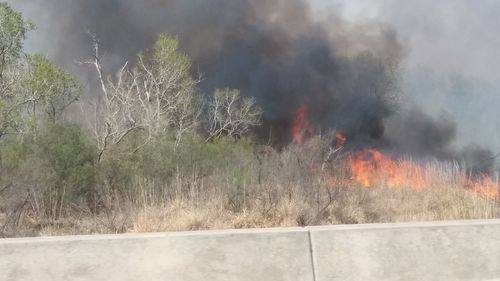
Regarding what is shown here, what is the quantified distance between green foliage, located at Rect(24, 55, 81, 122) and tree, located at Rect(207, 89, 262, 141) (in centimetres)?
745

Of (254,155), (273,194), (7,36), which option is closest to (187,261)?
(273,194)

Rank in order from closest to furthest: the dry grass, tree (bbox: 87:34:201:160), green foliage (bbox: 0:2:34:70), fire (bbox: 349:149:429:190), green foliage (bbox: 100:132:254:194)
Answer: the dry grass, green foliage (bbox: 100:132:254:194), fire (bbox: 349:149:429:190), green foliage (bbox: 0:2:34:70), tree (bbox: 87:34:201:160)

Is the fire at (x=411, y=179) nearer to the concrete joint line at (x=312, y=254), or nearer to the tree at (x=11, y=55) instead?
the concrete joint line at (x=312, y=254)

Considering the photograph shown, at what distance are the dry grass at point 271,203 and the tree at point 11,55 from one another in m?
11.4

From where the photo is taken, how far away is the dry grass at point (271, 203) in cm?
778

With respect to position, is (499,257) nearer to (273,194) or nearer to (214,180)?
(273,194)

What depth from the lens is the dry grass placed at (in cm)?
778

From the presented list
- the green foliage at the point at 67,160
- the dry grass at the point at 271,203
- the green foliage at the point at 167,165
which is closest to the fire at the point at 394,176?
the dry grass at the point at 271,203

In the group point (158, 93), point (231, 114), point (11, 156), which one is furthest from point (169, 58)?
point (11, 156)

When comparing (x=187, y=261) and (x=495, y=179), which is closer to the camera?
(x=187, y=261)

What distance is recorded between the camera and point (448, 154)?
26.6 m

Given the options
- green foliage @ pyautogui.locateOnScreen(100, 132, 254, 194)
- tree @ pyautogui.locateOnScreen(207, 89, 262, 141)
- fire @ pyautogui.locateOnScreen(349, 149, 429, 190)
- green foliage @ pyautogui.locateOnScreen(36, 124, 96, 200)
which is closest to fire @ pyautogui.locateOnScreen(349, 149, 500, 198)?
fire @ pyautogui.locateOnScreen(349, 149, 429, 190)

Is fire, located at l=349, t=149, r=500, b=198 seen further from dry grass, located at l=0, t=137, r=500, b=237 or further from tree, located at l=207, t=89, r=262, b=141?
tree, located at l=207, t=89, r=262, b=141

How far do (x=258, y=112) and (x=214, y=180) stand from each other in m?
19.2
